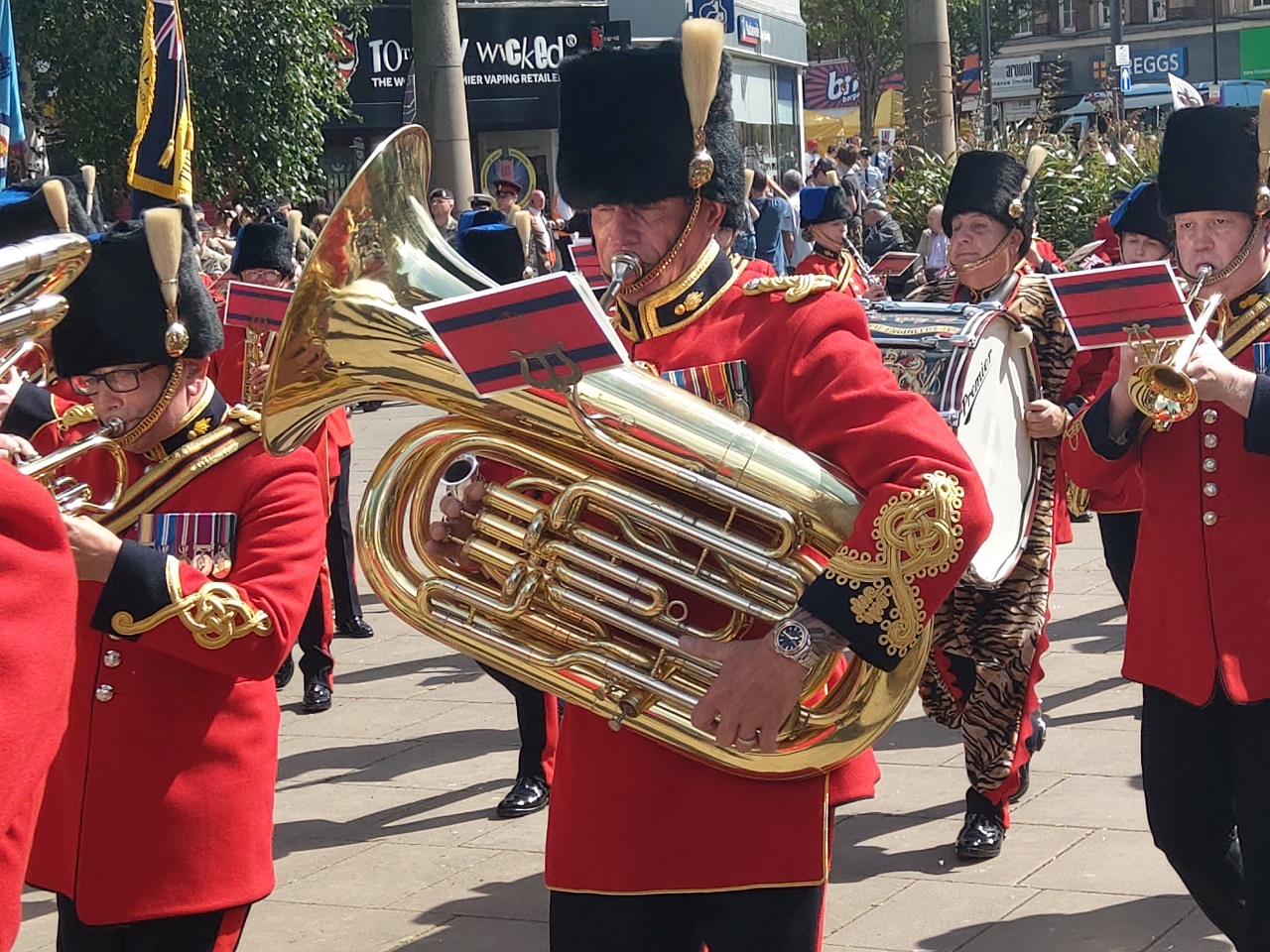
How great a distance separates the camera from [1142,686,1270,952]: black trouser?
161 inches

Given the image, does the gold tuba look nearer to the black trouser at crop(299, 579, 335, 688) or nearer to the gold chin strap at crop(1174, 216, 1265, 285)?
the gold chin strap at crop(1174, 216, 1265, 285)

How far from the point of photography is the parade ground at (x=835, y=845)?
5121mm

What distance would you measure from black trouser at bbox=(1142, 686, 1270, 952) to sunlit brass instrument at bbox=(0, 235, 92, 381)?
2.79 meters

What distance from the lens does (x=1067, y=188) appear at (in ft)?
46.8

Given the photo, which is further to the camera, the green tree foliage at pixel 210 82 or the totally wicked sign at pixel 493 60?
the totally wicked sign at pixel 493 60

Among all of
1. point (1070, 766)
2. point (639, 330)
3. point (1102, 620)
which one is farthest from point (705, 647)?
point (1102, 620)

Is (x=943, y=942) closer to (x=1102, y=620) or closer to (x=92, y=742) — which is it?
(x=92, y=742)

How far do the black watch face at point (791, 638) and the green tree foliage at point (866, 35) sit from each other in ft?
153

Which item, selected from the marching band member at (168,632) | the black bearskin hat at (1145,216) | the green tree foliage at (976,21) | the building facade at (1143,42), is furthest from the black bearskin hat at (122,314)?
the building facade at (1143,42)

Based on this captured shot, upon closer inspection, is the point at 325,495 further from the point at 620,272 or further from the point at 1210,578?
the point at 620,272

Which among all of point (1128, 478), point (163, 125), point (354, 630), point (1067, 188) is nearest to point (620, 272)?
point (1128, 478)

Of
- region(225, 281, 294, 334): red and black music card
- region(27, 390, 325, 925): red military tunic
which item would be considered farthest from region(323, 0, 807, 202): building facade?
region(27, 390, 325, 925): red military tunic

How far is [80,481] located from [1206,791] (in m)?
2.50

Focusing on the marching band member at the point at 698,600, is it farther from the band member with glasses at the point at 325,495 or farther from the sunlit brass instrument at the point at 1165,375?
the band member with glasses at the point at 325,495
